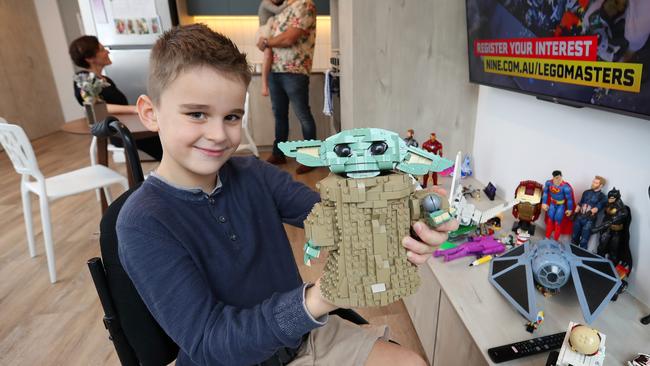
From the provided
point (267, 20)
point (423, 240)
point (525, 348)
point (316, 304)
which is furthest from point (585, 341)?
point (267, 20)

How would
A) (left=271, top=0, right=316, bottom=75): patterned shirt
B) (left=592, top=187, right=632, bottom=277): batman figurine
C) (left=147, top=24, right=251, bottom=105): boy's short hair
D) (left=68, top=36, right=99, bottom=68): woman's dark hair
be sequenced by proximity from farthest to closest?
(left=271, top=0, right=316, bottom=75): patterned shirt
(left=68, top=36, right=99, bottom=68): woman's dark hair
(left=592, top=187, right=632, bottom=277): batman figurine
(left=147, top=24, right=251, bottom=105): boy's short hair

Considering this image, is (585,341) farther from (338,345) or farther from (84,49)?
(84,49)

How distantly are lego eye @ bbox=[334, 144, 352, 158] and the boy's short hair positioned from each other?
0.80 feet

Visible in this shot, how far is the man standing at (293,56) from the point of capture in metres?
2.49

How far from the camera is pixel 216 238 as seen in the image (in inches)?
26.0

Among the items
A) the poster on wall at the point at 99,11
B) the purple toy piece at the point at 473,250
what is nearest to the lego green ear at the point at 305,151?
the purple toy piece at the point at 473,250

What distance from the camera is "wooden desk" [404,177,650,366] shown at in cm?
75

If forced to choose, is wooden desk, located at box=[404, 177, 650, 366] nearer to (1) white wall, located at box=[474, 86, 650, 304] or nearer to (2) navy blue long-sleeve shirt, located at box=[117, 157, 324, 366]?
(1) white wall, located at box=[474, 86, 650, 304]

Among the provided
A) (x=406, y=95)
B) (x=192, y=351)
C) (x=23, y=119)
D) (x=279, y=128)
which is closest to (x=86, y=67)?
(x=279, y=128)

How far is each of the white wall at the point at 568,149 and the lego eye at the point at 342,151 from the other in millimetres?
758

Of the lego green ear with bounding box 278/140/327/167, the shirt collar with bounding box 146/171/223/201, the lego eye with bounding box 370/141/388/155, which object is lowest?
the shirt collar with bounding box 146/171/223/201

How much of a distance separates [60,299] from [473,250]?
170 cm

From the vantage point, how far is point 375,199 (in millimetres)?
496

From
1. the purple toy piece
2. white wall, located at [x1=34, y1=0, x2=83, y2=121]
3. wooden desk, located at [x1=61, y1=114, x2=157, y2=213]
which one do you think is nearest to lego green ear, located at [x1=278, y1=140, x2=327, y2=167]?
the purple toy piece
